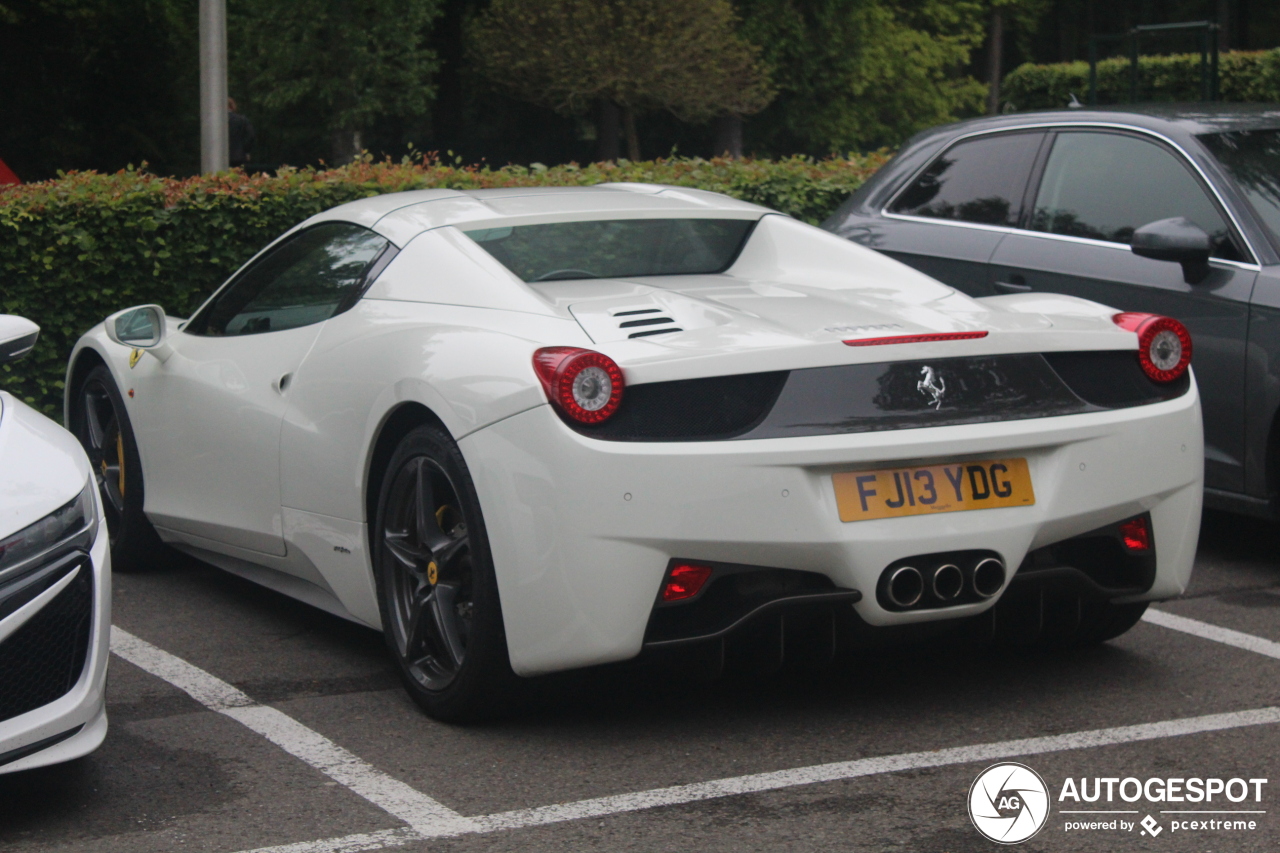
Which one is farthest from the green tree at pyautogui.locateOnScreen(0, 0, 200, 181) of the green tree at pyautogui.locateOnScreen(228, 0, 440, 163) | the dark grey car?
the dark grey car

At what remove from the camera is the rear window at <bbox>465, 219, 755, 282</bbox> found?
4727mm

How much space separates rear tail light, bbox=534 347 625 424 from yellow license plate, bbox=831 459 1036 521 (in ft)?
1.79

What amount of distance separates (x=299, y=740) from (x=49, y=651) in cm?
79

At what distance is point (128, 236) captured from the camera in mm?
8758

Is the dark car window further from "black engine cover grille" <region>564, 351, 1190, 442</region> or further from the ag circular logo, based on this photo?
the ag circular logo

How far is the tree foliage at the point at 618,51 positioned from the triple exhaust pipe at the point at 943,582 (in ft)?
99.6

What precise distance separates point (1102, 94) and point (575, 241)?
29.7 meters

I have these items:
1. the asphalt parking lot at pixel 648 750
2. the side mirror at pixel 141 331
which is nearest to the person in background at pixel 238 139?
the side mirror at pixel 141 331

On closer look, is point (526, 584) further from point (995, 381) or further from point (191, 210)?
point (191, 210)

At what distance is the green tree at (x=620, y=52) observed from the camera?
109 feet

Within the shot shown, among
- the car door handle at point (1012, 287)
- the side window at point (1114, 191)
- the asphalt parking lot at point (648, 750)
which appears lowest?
the asphalt parking lot at point (648, 750)

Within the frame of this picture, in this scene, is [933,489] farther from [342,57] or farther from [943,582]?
[342,57]

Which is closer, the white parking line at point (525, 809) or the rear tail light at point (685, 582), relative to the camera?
the white parking line at point (525, 809)

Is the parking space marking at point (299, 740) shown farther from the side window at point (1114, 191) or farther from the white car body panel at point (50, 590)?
the side window at point (1114, 191)
